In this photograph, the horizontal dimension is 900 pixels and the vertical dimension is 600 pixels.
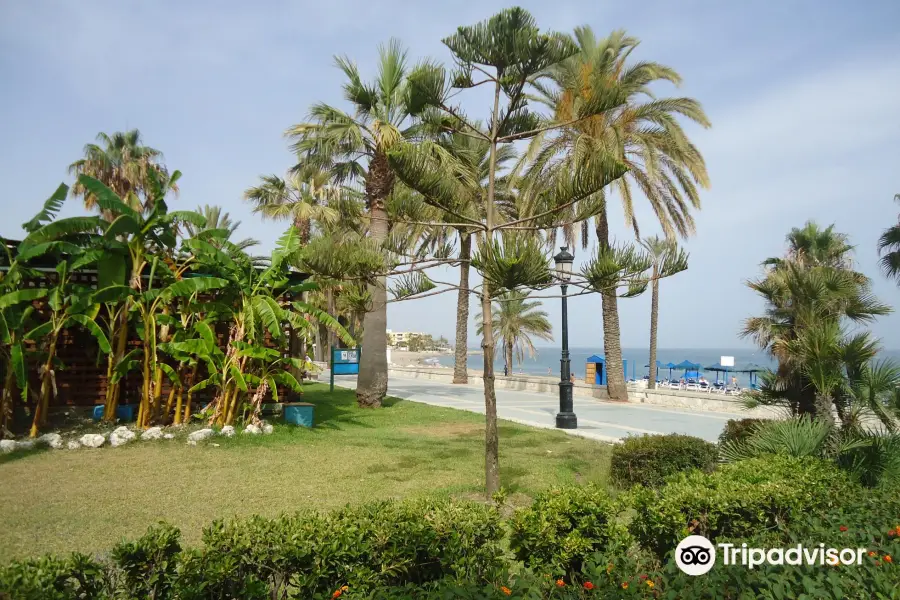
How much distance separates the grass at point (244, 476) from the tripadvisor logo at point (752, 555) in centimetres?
279

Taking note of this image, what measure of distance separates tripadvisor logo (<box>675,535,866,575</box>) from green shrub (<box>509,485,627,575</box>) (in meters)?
0.40

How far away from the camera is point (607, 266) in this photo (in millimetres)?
6219

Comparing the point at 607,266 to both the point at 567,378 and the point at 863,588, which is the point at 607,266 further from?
the point at 567,378

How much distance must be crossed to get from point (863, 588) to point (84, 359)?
482 inches

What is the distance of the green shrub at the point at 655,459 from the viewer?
265 inches

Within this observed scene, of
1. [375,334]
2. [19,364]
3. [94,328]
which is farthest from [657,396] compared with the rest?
[19,364]

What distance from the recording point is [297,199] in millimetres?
29672

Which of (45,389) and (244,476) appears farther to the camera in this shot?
(45,389)

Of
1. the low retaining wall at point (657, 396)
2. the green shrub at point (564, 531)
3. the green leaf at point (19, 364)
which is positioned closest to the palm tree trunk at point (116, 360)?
the green leaf at point (19, 364)

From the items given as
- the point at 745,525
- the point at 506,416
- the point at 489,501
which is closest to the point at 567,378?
the point at 506,416

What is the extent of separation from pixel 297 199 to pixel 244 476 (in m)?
23.7

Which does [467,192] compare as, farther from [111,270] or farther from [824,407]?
[111,270]

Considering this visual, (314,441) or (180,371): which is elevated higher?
(180,371)

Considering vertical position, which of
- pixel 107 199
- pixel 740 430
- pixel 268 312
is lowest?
pixel 740 430
